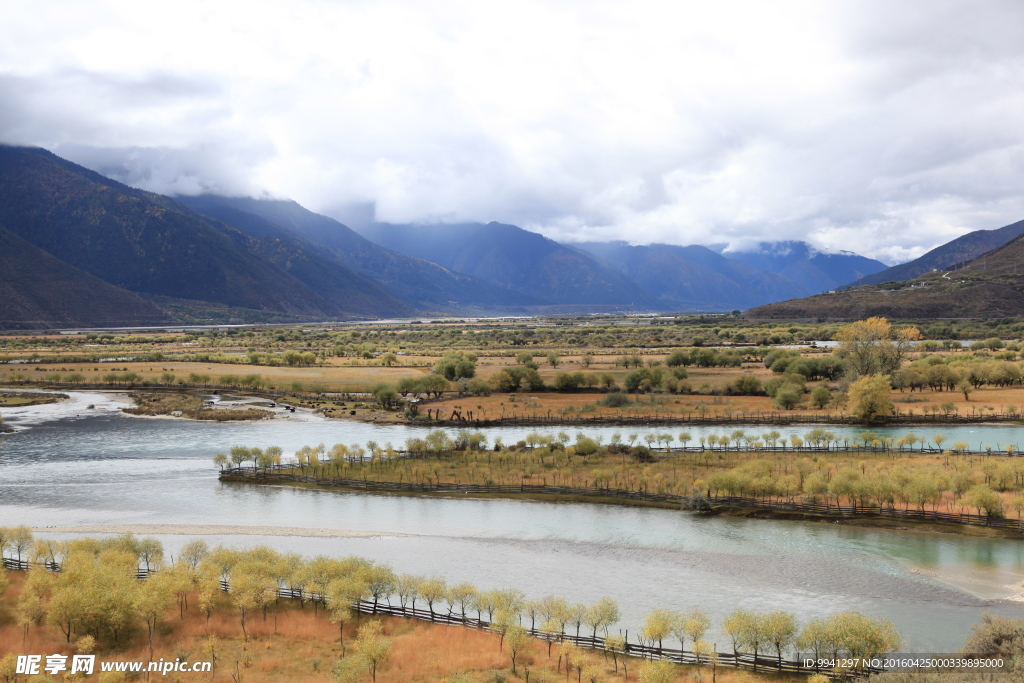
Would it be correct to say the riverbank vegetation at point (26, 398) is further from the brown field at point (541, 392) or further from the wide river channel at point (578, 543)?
the wide river channel at point (578, 543)

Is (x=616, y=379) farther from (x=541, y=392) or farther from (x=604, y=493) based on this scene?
(x=604, y=493)

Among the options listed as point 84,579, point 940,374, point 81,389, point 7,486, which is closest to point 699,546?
point 84,579

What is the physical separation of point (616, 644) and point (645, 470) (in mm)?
28080

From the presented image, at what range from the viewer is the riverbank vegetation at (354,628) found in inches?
1009

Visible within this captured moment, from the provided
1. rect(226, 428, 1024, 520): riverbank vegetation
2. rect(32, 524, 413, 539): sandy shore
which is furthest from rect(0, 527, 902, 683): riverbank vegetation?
rect(226, 428, 1024, 520): riverbank vegetation

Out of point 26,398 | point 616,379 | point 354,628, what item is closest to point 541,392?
point 616,379

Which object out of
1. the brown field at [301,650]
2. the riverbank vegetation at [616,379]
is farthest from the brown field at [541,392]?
the brown field at [301,650]

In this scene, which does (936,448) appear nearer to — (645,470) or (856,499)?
(856,499)

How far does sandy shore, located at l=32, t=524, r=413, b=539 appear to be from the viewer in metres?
42.6

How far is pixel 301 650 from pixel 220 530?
18.5 meters

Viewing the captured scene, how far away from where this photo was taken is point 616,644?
26750 millimetres

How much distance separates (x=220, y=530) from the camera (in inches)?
1705

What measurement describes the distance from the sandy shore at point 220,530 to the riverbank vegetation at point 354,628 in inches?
356

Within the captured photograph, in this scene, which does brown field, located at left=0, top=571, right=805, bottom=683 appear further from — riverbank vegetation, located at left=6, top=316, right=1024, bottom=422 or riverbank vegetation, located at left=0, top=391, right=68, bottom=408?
riverbank vegetation, located at left=0, top=391, right=68, bottom=408
